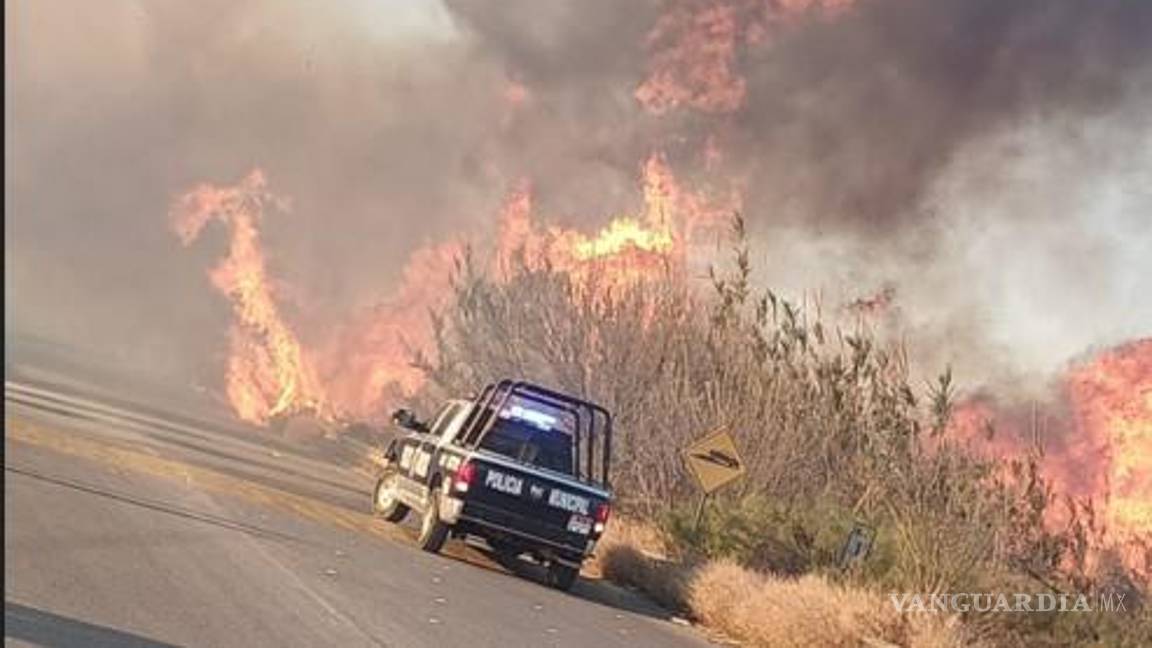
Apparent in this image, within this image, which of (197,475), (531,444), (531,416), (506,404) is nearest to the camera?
(506,404)

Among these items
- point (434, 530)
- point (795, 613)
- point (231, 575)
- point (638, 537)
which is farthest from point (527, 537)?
point (231, 575)

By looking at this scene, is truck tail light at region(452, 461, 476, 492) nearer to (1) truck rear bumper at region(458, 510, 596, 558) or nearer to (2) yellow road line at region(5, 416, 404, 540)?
(1) truck rear bumper at region(458, 510, 596, 558)

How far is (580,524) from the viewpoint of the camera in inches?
578

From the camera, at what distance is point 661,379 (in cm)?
2238

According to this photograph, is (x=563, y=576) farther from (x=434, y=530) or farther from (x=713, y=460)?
(x=713, y=460)

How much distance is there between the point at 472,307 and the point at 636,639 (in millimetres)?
18552

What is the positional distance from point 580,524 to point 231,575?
18.0 ft

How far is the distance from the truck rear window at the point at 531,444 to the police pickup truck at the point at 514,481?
0.01m

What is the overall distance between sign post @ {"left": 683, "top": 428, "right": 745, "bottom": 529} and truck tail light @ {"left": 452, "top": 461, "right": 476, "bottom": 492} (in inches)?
129

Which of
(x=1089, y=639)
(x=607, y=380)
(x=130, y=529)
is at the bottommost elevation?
(x=130, y=529)

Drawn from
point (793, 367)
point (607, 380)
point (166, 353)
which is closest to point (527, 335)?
point (607, 380)

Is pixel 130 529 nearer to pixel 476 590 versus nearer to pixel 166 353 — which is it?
pixel 476 590

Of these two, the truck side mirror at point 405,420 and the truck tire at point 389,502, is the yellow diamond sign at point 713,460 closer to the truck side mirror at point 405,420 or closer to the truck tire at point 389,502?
the truck side mirror at point 405,420

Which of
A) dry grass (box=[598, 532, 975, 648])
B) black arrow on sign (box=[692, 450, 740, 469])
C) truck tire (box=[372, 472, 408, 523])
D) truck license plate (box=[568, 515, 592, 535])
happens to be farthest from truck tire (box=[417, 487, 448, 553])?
black arrow on sign (box=[692, 450, 740, 469])
